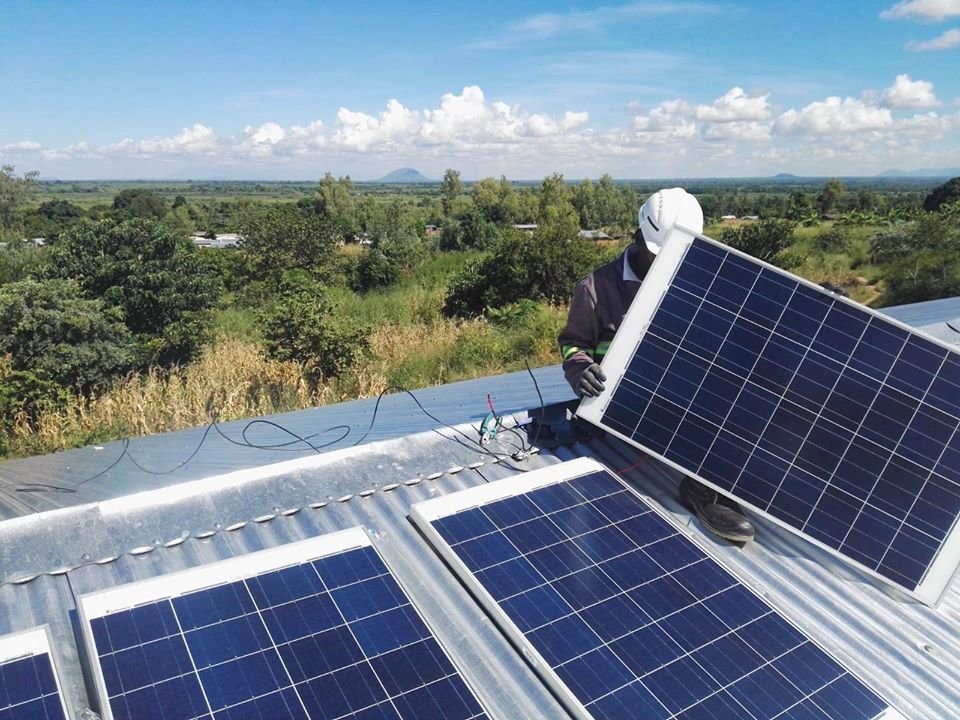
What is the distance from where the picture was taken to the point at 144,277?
60.4ft

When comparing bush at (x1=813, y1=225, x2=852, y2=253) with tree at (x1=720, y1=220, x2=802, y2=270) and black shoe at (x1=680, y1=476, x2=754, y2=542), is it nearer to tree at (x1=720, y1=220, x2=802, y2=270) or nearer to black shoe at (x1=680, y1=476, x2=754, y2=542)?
tree at (x1=720, y1=220, x2=802, y2=270)

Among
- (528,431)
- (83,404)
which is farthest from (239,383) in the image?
(528,431)

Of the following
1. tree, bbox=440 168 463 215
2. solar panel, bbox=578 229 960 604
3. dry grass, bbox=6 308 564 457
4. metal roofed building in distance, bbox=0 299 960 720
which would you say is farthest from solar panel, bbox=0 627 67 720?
tree, bbox=440 168 463 215

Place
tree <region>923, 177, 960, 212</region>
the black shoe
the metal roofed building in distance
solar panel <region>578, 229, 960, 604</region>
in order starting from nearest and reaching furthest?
the metal roofed building in distance → solar panel <region>578, 229, 960, 604</region> → the black shoe → tree <region>923, 177, 960, 212</region>

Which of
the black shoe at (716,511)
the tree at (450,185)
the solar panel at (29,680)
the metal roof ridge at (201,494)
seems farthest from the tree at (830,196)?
the solar panel at (29,680)

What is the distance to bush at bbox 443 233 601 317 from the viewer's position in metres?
22.8

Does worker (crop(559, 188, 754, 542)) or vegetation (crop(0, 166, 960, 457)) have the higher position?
worker (crop(559, 188, 754, 542))

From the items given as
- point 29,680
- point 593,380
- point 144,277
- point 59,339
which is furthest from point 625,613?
point 144,277

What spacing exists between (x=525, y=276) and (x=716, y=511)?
729 inches

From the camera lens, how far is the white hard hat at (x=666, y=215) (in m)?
5.17

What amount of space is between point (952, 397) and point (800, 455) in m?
1.09

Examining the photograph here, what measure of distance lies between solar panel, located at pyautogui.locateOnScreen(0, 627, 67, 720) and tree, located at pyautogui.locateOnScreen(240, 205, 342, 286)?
96.7 ft

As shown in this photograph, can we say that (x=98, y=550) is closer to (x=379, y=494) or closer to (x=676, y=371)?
(x=379, y=494)

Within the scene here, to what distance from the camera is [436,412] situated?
7.60m
